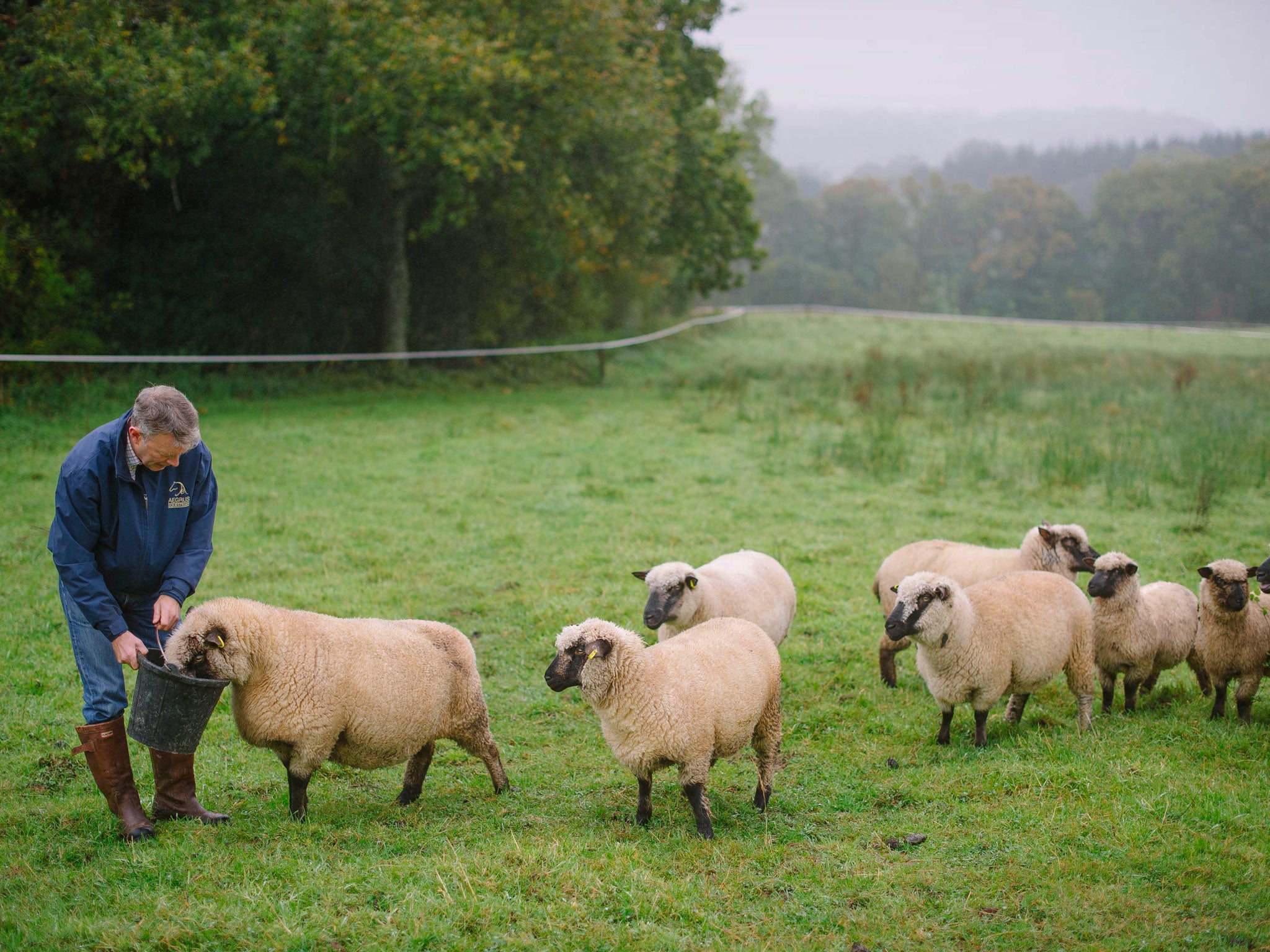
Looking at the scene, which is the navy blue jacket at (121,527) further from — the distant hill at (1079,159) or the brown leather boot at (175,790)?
the distant hill at (1079,159)

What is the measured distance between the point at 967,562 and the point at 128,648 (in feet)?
20.4

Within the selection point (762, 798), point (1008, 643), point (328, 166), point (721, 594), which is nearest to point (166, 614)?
point (762, 798)

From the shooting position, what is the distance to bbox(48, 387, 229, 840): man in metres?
4.56

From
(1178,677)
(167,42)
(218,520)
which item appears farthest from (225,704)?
(167,42)

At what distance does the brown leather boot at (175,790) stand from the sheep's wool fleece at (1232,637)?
6.48 meters

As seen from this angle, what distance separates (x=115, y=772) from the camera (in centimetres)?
479

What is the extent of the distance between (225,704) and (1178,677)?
7565 mm

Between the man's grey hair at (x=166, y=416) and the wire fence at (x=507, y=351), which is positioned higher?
the wire fence at (x=507, y=351)

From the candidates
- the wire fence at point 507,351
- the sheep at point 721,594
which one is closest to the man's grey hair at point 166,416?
the sheep at point 721,594

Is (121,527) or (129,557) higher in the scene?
(121,527)

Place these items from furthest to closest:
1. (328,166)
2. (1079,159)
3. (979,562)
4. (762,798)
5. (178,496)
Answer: (1079,159) < (328,166) < (979,562) < (762,798) < (178,496)

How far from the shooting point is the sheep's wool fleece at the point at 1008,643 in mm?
6141

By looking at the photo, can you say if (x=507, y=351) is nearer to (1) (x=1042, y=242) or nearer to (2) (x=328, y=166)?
(2) (x=328, y=166)

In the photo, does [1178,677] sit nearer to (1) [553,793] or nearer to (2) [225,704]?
(1) [553,793]
